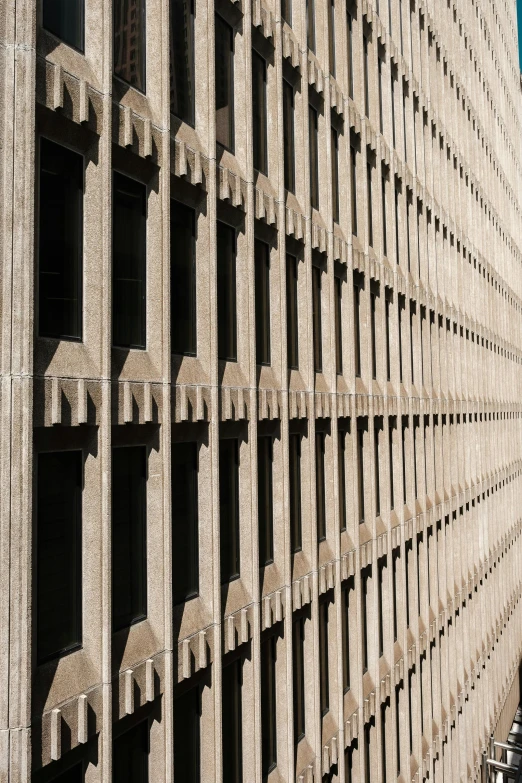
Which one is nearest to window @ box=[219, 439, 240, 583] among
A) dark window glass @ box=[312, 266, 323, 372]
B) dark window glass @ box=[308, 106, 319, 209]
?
dark window glass @ box=[312, 266, 323, 372]

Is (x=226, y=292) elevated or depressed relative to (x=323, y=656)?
elevated

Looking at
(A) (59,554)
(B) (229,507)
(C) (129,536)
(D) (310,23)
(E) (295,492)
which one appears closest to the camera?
(A) (59,554)

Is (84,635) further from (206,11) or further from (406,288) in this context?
(406,288)

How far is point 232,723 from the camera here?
14.7 m

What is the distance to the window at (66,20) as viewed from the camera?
10.5 m

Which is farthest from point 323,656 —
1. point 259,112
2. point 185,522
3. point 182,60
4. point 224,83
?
point 182,60

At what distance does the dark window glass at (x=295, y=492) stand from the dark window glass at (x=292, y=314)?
183 cm

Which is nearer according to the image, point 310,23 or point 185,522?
point 185,522

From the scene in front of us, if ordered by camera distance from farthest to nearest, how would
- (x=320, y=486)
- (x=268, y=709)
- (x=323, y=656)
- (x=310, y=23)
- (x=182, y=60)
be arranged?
(x=310, y=23)
(x=320, y=486)
(x=323, y=656)
(x=268, y=709)
(x=182, y=60)

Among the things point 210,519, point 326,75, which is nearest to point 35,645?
point 210,519

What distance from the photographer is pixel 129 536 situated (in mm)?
11781

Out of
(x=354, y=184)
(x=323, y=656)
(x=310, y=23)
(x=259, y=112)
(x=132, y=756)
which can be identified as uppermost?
(x=310, y=23)

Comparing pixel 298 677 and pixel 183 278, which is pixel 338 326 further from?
pixel 298 677

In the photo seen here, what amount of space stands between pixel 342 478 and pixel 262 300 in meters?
6.62
